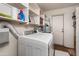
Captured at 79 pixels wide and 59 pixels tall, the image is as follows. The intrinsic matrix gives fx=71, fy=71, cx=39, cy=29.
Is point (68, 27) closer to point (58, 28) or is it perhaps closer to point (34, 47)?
point (58, 28)

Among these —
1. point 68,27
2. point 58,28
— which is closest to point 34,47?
point 68,27

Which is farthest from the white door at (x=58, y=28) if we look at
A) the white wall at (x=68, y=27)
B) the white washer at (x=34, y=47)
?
the white washer at (x=34, y=47)

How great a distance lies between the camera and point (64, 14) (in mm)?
4031

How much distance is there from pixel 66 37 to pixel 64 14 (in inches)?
51.5

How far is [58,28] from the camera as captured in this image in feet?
14.5

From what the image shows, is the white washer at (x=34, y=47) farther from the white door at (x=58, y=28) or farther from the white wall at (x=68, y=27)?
the white door at (x=58, y=28)

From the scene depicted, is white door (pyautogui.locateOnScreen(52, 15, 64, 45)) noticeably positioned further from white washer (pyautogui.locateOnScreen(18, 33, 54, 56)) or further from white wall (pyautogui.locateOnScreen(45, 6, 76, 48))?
white washer (pyautogui.locateOnScreen(18, 33, 54, 56))

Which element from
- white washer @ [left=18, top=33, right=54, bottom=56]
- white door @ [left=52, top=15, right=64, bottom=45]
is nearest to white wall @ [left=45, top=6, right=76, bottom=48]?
white door @ [left=52, top=15, right=64, bottom=45]

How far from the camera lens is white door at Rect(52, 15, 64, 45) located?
4287 millimetres

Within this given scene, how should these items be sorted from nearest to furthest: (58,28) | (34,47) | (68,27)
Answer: (34,47) < (68,27) < (58,28)

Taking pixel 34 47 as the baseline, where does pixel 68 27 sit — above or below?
above

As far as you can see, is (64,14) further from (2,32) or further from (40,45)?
(2,32)

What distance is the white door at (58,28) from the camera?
4287 millimetres

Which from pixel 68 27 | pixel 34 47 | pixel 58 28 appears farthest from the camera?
pixel 58 28
